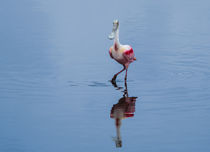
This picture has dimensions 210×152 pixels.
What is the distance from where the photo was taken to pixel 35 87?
12.6 meters

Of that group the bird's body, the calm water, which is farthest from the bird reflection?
the bird's body

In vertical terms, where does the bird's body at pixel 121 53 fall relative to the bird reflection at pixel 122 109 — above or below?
above

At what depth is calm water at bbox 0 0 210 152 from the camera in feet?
30.9

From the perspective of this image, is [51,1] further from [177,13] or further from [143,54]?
[143,54]

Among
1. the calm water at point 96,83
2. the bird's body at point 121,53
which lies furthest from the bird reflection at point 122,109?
the bird's body at point 121,53

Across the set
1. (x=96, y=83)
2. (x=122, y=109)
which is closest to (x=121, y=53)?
(x=96, y=83)

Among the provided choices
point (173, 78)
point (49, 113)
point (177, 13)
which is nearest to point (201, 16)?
point (177, 13)

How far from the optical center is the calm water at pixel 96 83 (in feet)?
30.9

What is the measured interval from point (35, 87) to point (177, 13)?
15.4 m

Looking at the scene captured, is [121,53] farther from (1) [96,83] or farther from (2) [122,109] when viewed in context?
(2) [122,109]

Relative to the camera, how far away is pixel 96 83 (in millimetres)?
13125

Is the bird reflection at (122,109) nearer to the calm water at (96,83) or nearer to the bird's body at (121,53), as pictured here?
the calm water at (96,83)

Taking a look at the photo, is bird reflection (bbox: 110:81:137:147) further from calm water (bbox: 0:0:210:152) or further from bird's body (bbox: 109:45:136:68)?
bird's body (bbox: 109:45:136:68)

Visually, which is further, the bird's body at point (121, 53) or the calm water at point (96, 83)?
the bird's body at point (121, 53)
